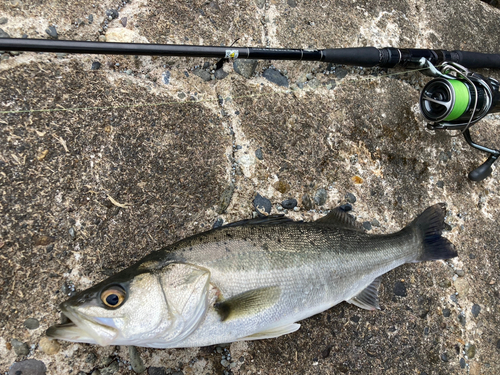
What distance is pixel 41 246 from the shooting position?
6.72ft

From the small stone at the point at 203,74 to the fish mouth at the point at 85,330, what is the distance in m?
1.83

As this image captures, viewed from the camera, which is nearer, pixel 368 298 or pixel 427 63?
pixel 368 298

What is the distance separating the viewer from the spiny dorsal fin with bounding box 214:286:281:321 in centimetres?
186

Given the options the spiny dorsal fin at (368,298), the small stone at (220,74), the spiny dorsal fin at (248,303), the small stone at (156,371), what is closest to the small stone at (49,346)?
the small stone at (156,371)

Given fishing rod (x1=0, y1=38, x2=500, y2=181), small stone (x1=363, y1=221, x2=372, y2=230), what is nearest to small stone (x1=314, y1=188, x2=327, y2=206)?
small stone (x1=363, y1=221, x2=372, y2=230)

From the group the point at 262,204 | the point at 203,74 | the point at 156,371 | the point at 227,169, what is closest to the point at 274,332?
the point at 156,371

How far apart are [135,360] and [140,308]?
0.66 m

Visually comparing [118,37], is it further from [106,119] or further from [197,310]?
[197,310]

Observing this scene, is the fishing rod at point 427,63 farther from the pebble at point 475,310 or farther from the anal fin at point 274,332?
the anal fin at point 274,332

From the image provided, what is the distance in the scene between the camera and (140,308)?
1.68 metres

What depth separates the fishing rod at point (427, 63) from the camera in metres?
2.14

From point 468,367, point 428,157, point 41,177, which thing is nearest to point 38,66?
point 41,177

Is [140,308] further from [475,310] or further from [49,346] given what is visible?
[475,310]

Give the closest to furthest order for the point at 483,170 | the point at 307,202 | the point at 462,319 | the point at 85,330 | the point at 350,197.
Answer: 1. the point at 85,330
2. the point at 307,202
3. the point at 350,197
4. the point at 462,319
5. the point at 483,170
